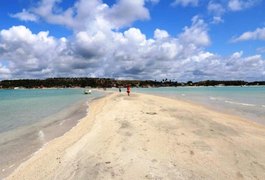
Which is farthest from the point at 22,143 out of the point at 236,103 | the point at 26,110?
the point at 236,103

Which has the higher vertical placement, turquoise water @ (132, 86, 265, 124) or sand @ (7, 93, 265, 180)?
sand @ (7, 93, 265, 180)

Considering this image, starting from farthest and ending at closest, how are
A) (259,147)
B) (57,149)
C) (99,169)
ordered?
1. (57,149)
2. (259,147)
3. (99,169)

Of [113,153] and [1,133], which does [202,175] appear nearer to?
[113,153]

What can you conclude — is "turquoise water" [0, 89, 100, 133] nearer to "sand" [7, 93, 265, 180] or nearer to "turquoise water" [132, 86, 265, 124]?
"sand" [7, 93, 265, 180]

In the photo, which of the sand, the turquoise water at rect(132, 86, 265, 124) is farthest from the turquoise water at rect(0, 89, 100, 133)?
the turquoise water at rect(132, 86, 265, 124)

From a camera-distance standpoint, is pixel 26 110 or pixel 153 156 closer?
pixel 153 156

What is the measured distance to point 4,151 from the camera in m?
10.9

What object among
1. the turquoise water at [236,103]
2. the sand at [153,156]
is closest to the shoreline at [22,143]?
the sand at [153,156]

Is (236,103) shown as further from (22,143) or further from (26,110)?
(22,143)

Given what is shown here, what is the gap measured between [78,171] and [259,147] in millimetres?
6045

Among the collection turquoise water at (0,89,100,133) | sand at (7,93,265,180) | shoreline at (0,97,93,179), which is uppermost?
sand at (7,93,265,180)

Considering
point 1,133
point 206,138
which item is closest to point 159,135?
point 206,138

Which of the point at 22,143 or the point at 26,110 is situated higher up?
the point at 22,143

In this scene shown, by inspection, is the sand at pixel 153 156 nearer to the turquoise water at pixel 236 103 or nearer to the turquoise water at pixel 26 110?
the turquoise water at pixel 26 110
